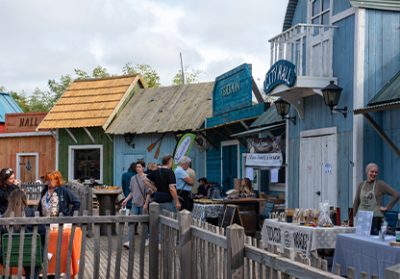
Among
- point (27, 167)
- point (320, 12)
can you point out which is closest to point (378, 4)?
point (320, 12)

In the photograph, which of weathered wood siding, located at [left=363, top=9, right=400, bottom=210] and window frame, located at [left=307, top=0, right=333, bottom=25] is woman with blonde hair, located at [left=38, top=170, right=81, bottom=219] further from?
window frame, located at [left=307, top=0, right=333, bottom=25]

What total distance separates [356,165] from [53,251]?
17.1 feet

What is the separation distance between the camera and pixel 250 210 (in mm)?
13953

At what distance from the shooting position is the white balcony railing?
1245 centimetres

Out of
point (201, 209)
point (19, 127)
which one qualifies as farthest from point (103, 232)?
point (19, 127)

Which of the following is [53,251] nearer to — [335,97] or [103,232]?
[335,97]

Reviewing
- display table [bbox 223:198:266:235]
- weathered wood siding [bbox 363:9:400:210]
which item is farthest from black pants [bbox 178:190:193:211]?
weathered wood siding [bbox 363:9:400:210]

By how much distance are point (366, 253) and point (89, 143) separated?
1838cm

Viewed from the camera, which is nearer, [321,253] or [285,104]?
[321,253]

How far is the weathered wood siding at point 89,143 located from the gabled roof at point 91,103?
0.49m

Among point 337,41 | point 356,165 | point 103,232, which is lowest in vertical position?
point 103,232

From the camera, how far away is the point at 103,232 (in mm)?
16766

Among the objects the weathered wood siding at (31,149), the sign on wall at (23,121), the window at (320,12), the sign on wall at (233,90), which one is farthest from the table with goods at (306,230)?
the sign on wall at (23,121)

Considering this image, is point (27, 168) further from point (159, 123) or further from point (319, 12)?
point (319, 12)
